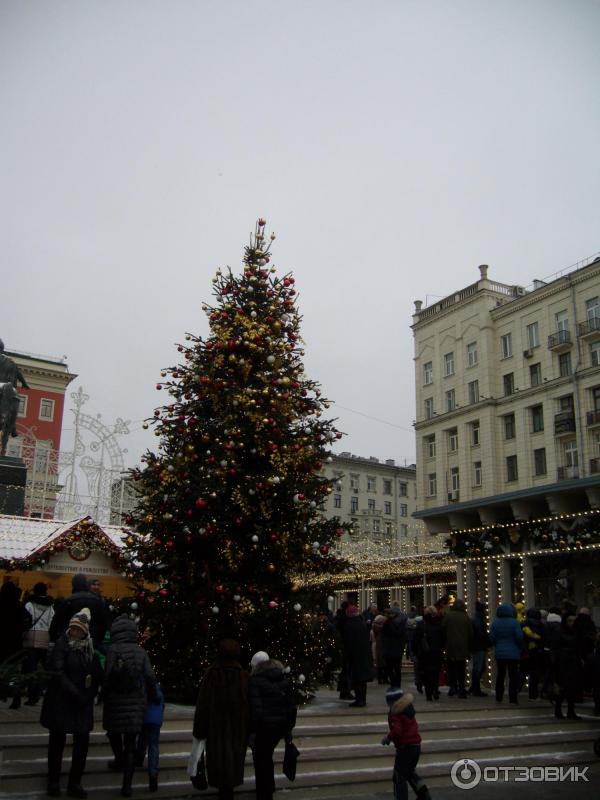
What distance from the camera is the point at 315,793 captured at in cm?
830

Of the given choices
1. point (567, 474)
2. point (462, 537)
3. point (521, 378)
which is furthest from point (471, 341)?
point (462, 537)

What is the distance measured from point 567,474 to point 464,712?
→ 115 feet

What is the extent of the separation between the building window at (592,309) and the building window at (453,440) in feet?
40.5

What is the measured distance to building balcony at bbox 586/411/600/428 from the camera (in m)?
43.3

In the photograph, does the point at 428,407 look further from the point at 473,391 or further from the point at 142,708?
the point at 142,708

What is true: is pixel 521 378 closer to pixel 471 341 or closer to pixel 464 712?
pixel 471 341

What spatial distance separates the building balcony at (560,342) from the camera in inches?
1793

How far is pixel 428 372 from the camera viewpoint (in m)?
56.8

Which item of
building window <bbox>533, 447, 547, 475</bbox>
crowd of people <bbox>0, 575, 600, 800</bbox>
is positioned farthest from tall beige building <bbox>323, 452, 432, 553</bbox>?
crowd of people <bbox>0, 575, 600, 800</bbox>

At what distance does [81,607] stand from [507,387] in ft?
146

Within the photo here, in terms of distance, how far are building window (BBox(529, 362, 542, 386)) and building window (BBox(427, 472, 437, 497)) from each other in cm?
1034

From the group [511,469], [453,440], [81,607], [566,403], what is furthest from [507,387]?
[81,607]

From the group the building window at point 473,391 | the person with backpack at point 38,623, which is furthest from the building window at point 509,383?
the person with backpack at point 38,623

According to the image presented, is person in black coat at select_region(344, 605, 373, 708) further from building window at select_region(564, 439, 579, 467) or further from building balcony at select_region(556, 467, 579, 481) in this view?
building window at select_region(564, 439, 579, 467)
